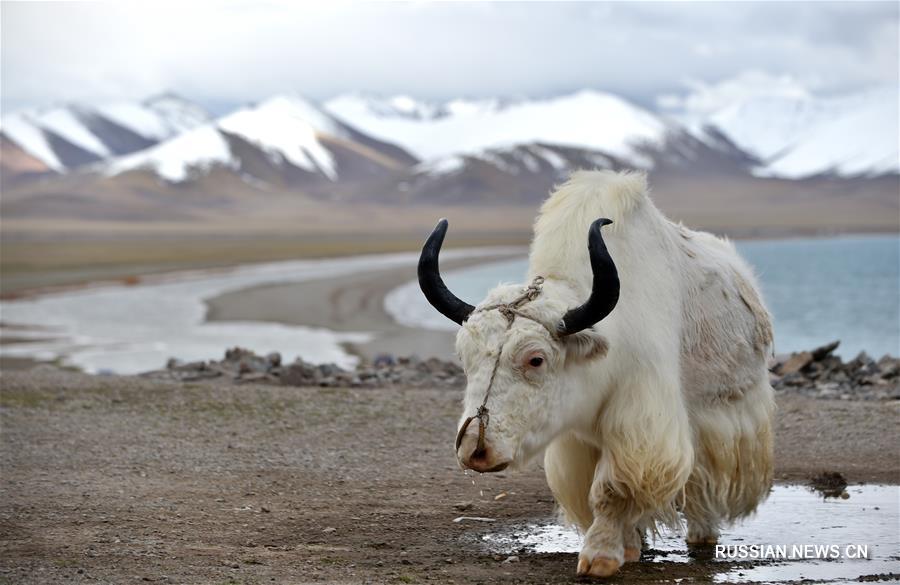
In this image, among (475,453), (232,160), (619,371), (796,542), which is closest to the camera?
(475,453)

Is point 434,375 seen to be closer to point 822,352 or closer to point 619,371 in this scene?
point 822,352

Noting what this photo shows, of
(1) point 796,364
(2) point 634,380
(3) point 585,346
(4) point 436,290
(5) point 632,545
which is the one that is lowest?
(5) point 632,545

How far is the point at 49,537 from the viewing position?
5660 millimetres

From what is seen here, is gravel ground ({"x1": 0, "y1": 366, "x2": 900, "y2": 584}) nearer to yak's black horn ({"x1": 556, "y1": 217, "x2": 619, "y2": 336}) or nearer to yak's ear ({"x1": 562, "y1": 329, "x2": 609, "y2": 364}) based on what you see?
yak's ear ({"x1": 562, "y1": 329, "x2": 609, "y2": 364})

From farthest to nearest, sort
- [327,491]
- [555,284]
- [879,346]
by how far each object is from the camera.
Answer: [879,346], [327,491], [555,284]

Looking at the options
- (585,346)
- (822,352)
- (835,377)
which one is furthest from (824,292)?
(585,346)

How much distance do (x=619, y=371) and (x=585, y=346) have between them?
0.36 metres

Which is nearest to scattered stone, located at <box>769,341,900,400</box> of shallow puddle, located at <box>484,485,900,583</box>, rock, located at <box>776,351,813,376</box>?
rock, located at <box>776,351,813,376</box>

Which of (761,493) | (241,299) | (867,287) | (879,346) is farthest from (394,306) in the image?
(761,493)

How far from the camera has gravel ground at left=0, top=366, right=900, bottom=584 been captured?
17.0ft

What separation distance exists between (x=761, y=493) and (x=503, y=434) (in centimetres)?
199

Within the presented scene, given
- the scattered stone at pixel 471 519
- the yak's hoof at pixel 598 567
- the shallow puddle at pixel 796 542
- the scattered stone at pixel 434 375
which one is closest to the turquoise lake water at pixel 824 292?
the shallow puddle at pixel 796 542

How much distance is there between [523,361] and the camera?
186 inches

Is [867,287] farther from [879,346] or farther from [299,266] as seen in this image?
[299,266]
